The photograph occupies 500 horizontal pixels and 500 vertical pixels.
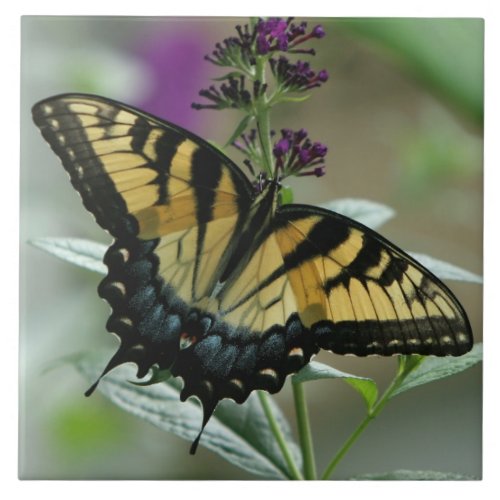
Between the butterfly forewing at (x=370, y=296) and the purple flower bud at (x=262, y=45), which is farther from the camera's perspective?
the purple flower bud at (x=262, y=45)

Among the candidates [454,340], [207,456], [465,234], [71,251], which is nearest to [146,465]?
[207,456]

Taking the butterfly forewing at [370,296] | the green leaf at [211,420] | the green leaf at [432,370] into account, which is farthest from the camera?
the green leaf at [211,420]

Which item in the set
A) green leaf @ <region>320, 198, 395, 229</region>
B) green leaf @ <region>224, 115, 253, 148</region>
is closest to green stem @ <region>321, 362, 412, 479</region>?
green leaf @ <region>320, 198, 395, 229</region>

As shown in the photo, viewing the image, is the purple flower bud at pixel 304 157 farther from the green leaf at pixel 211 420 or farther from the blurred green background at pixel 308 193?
the green leaf at pixel 211 420

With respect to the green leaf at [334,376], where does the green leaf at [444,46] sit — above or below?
above

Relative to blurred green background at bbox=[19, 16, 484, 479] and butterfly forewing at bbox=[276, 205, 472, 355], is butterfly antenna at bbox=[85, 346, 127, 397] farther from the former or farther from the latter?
butterfly forewing at bbox=[276, 205, 472, 355]

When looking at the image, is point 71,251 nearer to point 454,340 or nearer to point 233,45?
point 233,45

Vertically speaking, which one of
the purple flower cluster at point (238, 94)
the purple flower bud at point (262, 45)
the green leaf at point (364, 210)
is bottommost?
the green leaf at point (364, 210)

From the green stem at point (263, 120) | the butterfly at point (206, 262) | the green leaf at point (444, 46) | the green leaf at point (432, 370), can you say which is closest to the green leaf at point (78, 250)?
the butterfly at point (206, 262)
